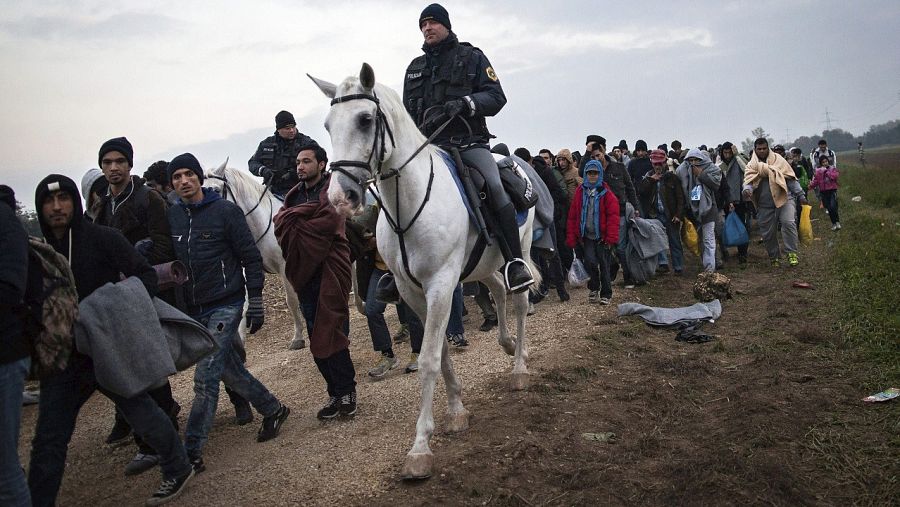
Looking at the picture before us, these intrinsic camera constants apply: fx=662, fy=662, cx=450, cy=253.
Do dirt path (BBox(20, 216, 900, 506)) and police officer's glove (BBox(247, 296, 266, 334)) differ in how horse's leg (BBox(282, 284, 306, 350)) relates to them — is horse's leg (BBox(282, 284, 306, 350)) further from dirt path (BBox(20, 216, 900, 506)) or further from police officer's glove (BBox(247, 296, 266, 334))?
police officer's glove (BBox(247, 296, 266, 334))

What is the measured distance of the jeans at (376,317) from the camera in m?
7.39

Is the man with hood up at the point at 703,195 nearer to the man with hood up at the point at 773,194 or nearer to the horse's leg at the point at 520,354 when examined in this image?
the man with hood up at the point at 773,194

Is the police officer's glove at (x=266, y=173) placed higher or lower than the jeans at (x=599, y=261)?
higher

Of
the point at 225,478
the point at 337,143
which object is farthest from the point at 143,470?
the point at 337,143

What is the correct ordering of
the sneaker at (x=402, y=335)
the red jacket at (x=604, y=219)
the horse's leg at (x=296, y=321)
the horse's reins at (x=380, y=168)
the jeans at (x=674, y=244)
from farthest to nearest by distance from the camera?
the jeans at (x=674, y=244) → the red jacket at (x=604, y=219) → the horse's leg at (x=296, y=321) → the sneaker at (x=402, y=335) → the horse's reins at (x=380, y=168)

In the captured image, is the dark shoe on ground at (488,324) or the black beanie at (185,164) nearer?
the black beanie at (185,164)

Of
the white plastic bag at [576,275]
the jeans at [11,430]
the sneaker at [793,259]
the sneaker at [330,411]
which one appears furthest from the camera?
the sneaker at [793,259]

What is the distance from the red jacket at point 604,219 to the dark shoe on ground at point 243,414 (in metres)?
6.02

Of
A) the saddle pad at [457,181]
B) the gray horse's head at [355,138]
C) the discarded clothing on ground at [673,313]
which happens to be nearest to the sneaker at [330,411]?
the saddle pad at [457,181]

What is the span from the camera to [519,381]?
6.35 meters

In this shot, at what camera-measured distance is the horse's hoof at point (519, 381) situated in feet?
20.7

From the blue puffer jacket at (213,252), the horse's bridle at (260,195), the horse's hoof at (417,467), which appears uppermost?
the horse's bridle at (260,195)

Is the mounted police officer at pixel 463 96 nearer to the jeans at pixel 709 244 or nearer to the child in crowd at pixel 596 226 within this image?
the child in crowd at pixel 596 226

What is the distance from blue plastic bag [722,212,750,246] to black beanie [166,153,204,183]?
10.4 m
